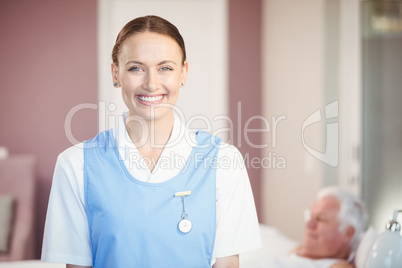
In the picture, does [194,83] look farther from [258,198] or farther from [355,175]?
[355,175]

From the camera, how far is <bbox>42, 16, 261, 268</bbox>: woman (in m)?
0.92

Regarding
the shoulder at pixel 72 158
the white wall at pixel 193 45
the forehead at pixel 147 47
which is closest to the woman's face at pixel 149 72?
the forehead at pixel 147 47

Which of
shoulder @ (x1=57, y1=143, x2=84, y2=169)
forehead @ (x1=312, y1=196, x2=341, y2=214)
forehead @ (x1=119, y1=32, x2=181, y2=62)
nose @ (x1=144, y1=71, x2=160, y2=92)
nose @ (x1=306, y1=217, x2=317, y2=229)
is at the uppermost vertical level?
forehead @ (x1=119, y1=32, x2=181, y2=62)

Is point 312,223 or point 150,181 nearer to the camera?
point 150,181

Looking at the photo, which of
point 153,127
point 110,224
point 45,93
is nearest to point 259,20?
point 45,93

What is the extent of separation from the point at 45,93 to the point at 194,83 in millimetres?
542

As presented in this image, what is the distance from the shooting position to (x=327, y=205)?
172 cm

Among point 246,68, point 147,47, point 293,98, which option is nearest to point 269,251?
point 293,98

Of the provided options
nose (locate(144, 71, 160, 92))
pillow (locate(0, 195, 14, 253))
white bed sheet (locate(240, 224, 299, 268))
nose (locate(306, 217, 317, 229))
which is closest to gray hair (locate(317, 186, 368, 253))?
nose (locate(306, 217, 317, 229))

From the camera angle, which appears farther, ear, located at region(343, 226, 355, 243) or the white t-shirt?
ear, located at region(343, 226, 355, 243)

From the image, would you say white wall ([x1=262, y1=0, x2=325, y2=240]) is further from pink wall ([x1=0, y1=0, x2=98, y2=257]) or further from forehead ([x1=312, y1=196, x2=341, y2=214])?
pink wall ([x1=0, y1=0, x2=98, y2=257])

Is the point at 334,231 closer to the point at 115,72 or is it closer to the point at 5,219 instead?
the point at 115,72

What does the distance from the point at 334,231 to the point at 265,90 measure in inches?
25.3

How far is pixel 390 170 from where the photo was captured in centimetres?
200
